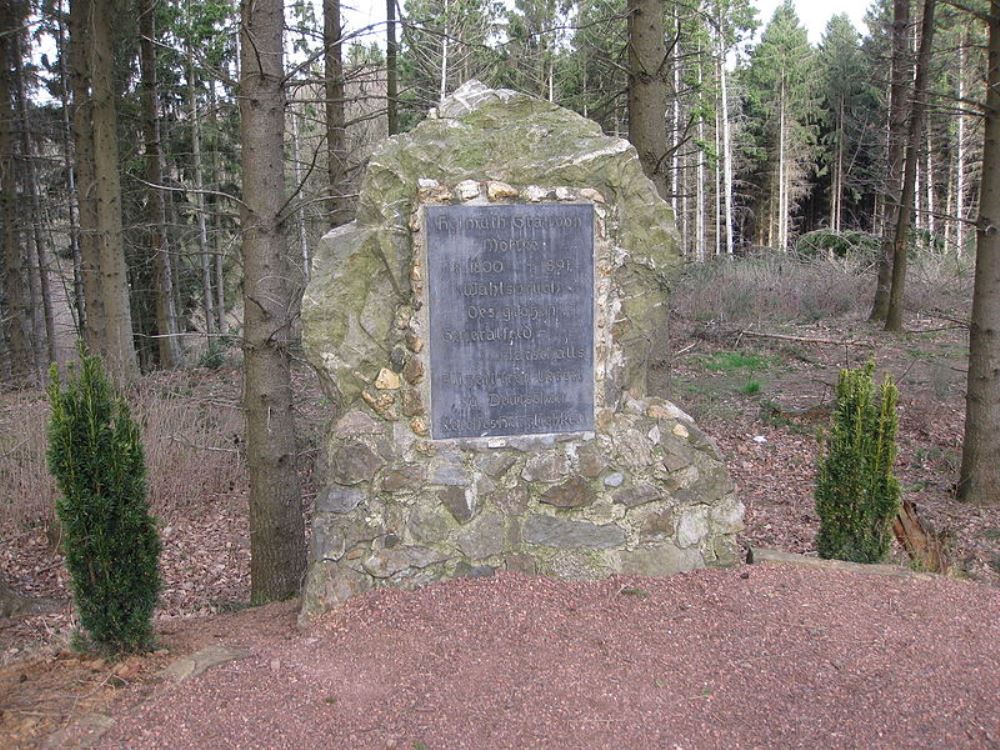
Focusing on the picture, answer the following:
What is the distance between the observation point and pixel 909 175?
13.4m

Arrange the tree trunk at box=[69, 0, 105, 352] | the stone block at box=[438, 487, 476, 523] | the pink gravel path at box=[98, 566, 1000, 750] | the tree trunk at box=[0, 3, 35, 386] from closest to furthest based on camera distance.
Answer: the pink gravel path at box=[98, 566, 1000, 750] → the stone block at box=[438, 487, 476, 523] → the tree trunk at box=[69, 0, 105, 352] → the tree trunk at box=[0, 3, 35, 386]

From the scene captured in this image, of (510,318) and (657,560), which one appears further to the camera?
(657,560)

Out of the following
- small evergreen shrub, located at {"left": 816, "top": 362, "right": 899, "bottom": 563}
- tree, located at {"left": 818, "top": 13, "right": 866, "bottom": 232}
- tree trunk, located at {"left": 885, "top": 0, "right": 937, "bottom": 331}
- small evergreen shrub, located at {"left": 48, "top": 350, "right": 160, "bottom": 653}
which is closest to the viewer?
small evergreen shrub, located at {"left": 48, "top": 350, "right": 160, "bottom": 653}

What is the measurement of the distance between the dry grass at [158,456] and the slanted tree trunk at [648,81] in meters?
4.15

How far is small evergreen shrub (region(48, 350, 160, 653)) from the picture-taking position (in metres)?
3.49

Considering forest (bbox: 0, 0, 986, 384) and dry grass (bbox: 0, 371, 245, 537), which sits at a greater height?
forest (bbox: 0, 0, 986, 384)

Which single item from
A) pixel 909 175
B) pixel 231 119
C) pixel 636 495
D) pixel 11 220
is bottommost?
pixel 636 495

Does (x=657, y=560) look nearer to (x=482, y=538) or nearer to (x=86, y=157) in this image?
(x=482, y=538)

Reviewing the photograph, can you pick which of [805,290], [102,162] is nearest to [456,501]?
[102,162]

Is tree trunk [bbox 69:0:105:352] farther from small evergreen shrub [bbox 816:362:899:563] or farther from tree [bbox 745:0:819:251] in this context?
tree [bbox 745:0:819:251]

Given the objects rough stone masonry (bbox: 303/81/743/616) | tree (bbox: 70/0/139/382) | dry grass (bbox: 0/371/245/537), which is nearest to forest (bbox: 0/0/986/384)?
tree (bbox: 70/0/139/382)

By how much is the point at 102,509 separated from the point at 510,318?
7.15 ft

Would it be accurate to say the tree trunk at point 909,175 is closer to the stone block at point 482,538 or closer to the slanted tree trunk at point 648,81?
the slanted tree trunk at point 648,81

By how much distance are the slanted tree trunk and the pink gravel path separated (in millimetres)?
4086
